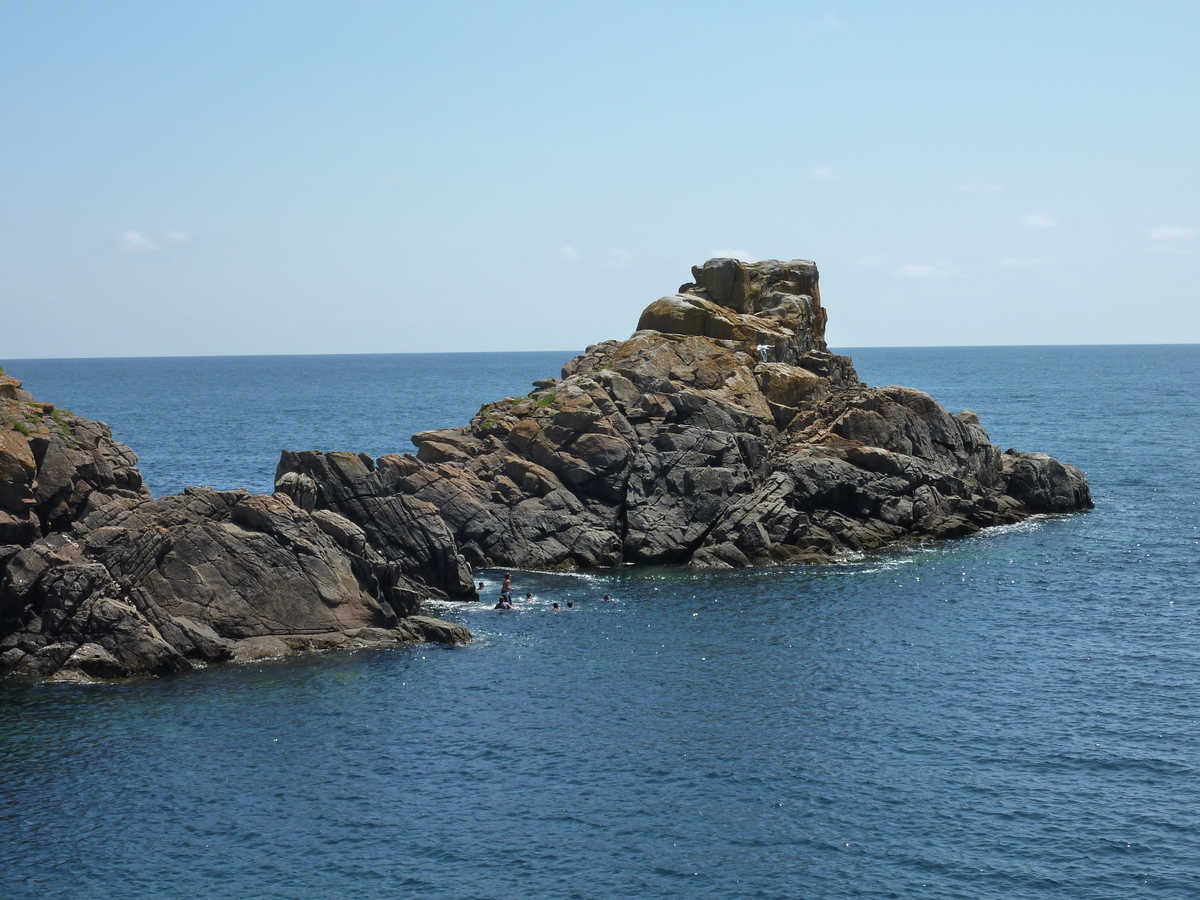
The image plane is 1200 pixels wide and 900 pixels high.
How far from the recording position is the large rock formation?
5866 centimetres

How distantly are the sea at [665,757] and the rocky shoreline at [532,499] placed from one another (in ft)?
12.3

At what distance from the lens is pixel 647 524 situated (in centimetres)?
8444

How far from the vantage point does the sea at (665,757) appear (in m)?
39.7

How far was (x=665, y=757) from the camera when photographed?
161 ft

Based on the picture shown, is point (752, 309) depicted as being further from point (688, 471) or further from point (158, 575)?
point (158, 575)

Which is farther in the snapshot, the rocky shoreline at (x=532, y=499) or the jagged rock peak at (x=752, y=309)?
the jagged rock peak at (x=752, y=309)

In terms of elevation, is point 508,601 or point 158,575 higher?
point 158,575

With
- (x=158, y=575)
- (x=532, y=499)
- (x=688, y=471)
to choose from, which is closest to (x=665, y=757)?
(x=158, y=575)

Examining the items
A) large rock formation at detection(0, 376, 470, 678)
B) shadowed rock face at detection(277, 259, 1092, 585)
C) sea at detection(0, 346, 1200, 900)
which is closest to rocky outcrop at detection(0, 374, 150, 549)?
large rock formation at detection(0, 376, 470, 678)

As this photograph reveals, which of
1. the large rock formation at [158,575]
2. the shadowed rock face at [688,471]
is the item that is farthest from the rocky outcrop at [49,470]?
the shadowed rock face at [688,471]

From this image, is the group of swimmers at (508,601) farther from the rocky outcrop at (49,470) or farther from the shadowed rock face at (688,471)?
the rocky outcrop at (49,470)

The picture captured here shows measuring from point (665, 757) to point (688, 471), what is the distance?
38941 millimetres

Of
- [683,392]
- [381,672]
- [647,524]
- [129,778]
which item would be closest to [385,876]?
[129,778]

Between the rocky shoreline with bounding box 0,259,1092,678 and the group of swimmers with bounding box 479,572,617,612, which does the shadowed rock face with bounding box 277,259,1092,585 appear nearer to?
the rocky shoreline with bounding box 0,259,1092,678
